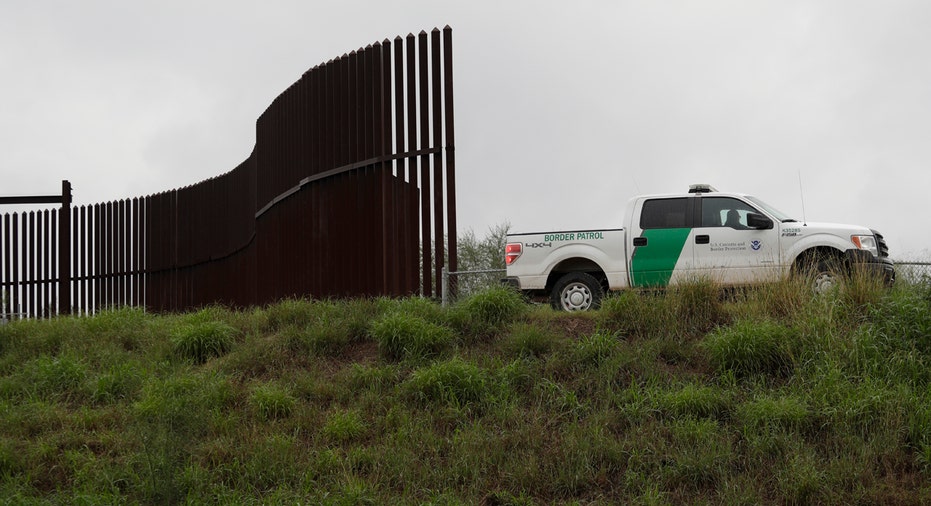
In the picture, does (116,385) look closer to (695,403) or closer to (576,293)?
(576,293)

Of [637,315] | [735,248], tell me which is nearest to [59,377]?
[637,315]

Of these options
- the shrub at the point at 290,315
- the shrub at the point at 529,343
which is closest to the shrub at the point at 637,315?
the shrub at the point at 529,343

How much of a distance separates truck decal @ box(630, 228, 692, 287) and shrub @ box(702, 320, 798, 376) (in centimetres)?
288

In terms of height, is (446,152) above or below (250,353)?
above

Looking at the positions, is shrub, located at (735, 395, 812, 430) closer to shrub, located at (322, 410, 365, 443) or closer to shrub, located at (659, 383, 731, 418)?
shrub, located at (659, 383, 731, 418)

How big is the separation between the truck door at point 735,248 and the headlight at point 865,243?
41.3 inches

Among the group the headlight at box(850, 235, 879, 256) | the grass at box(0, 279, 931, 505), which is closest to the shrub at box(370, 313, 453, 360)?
the grass at box(0, 279, 931, 505)

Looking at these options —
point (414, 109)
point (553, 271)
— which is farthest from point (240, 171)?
point (553, 271)

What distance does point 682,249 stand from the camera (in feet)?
47.6

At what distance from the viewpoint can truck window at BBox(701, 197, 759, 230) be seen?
47.6 ft

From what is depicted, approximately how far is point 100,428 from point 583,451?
5.30 m

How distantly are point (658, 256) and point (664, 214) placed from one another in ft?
2.19

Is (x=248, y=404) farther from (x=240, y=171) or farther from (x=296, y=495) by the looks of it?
(x=240, y=171)

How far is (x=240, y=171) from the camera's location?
2169cm
